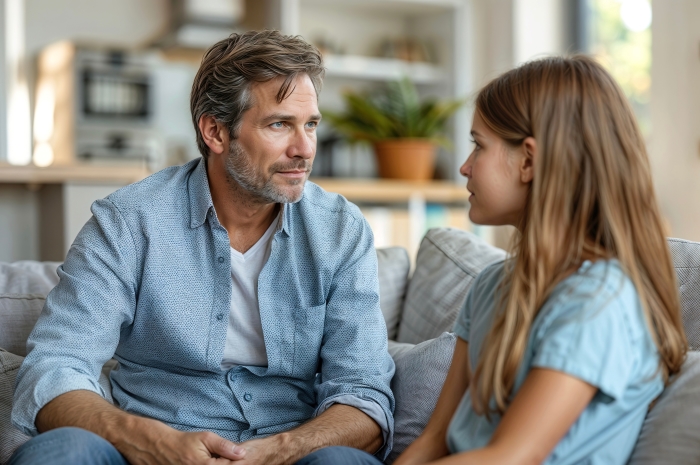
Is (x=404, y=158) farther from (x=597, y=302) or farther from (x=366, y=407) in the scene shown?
(x=597, y=302)

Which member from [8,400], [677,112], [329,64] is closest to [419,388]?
[8,400]

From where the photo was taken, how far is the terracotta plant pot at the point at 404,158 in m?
4.59

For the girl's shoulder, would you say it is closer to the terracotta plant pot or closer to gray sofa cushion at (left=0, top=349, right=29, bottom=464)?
gray sofa cushion at (left=0, top=349, right=29, bottom=464)

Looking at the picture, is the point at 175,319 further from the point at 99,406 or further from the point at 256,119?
the point at 256,119

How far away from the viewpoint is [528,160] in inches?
44.5

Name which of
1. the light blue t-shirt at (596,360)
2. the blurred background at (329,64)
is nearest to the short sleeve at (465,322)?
the light blue t-shirt at (596,360)

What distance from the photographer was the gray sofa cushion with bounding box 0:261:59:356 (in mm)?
1804

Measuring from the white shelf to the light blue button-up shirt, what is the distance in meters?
3.36

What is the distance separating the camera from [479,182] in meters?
1.17

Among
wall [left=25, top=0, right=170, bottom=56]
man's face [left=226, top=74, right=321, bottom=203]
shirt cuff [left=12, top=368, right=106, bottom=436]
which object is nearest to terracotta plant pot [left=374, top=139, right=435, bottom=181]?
wall [left=25, top=0, right=170, bottom=56]

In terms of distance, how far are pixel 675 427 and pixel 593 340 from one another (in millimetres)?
248

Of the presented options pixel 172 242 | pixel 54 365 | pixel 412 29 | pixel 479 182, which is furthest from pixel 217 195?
pixel 412 29

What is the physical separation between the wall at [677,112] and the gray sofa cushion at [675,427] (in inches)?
107

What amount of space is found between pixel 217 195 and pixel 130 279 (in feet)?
0.92
